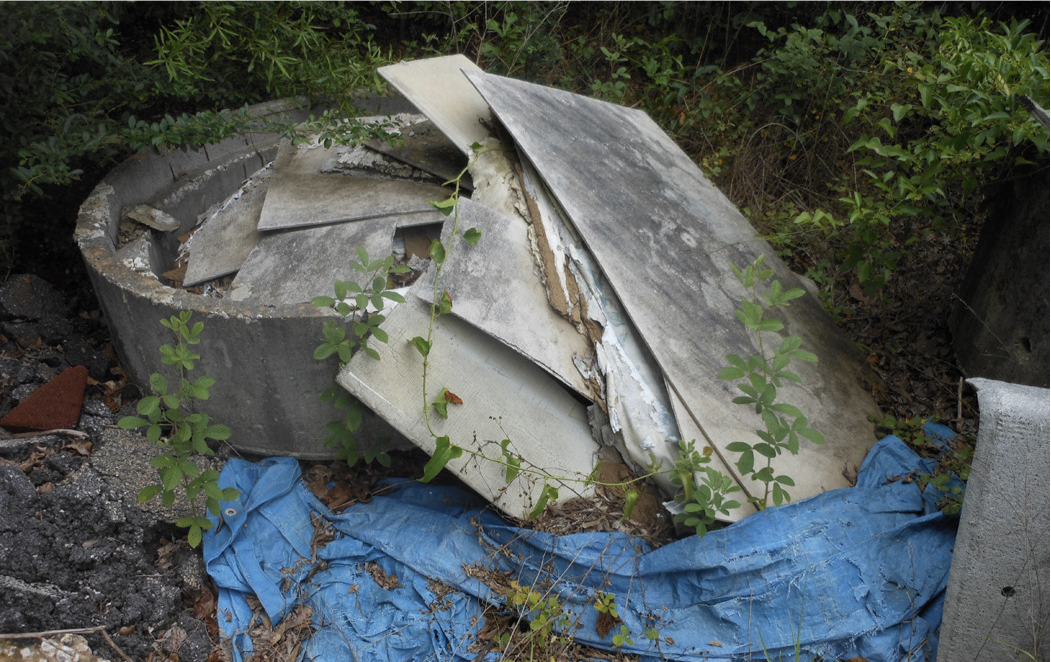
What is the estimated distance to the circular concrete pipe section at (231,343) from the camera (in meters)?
2.83

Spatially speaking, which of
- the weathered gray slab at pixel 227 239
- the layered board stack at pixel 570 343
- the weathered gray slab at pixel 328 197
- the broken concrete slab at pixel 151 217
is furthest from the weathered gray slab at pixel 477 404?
the broken concrete slab at pixel 151 217

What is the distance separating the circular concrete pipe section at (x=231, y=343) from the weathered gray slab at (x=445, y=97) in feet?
3.52

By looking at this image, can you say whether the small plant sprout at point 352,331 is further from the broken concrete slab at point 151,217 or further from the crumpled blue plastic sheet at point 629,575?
the broken concrete slab at point 151,217

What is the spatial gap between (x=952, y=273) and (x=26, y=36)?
4.19 m

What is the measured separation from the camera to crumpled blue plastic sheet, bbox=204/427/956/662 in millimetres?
2373

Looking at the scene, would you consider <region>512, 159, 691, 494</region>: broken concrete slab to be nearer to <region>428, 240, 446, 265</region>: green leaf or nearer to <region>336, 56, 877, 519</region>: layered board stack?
<region>336, 56, 877, 519</region>: layered board stack

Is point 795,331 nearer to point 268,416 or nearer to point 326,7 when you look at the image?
point 268,416

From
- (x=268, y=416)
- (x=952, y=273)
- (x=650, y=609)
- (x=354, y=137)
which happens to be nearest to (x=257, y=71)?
(x=354, y=137)

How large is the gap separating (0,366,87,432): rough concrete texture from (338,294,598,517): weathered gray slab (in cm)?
147

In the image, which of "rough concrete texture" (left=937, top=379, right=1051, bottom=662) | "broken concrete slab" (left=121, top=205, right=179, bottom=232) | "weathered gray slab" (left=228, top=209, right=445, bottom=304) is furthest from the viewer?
"broken concrete slab" (left=121, top=205, right=179, bottom=232)

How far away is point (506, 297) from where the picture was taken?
276 cm

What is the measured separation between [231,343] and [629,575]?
176cm

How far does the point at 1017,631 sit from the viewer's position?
217cm

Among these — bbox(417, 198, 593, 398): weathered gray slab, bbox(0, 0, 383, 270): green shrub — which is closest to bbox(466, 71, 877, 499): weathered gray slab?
bbox(417, 198, 593, 398): weathered gray slab
